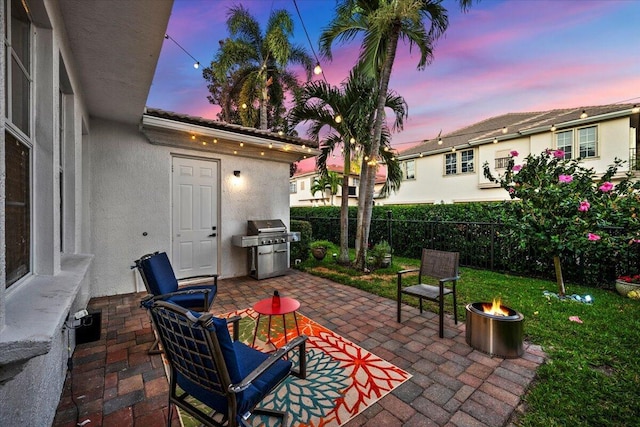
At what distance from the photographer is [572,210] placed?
428 centimetres

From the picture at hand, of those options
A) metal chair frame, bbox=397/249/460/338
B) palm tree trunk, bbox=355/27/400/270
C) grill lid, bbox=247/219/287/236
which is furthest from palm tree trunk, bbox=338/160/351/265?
metal chair frame, bbox=397/249/460/338

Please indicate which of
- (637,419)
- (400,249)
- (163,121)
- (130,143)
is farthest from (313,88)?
(637,419)

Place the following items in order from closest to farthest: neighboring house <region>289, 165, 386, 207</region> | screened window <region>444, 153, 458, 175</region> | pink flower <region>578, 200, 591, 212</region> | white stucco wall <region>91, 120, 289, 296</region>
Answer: pink flower <region>578, 200, 591, 212</region> < white stucco wall <region>91, 120, 289, 296</region> < screened window <region>444, 153, 458, 175</region> < neighboring house <region>289, 165, 386, 207</region>

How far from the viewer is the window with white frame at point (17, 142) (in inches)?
59.5

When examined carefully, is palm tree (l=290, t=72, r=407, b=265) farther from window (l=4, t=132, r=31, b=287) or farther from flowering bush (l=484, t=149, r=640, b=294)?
window (l=4, t=132, r=31, b=287)

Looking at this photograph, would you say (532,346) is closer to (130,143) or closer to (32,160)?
(32,160)

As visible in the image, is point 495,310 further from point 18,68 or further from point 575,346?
point 18,68

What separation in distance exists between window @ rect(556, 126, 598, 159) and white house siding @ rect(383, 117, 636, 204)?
0.19 metres

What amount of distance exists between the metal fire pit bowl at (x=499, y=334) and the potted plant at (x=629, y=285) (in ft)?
10.9

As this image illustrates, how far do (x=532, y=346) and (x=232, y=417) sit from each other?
330 centimetres

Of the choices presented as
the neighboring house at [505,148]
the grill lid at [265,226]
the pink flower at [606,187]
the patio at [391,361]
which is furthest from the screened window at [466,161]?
the patio at [391,361]

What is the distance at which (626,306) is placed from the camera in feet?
13.1

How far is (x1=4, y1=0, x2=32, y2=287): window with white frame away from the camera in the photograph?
1.51m

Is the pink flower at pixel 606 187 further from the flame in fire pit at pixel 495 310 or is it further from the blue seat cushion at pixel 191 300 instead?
the blue seat cushion at pixel 191 300
